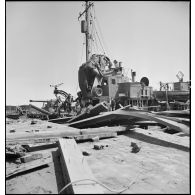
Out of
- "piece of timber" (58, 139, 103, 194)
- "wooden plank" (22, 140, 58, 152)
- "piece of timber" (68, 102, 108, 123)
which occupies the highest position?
"piece of timber" (68, 102, 108, 123)

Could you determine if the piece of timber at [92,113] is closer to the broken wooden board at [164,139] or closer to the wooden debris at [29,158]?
the broken wooden board at [164,139]

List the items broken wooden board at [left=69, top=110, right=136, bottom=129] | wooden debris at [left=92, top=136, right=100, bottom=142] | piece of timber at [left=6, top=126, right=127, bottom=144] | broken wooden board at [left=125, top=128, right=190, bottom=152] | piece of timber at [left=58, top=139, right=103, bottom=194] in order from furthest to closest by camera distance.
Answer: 1. broken wooden board at [left=69, top=110, right=136, bottom=129]
2. wooden debris at [left=92, top=136, right=100, bottom=142]
3. piece of timber at [left=6, top=126, right=127, bottom=144]
4. broken wooden board at [left=125, top=128, right=190, bottom=152]
5. piece of timber at [left=58, top=139, right=103, bottom=194]

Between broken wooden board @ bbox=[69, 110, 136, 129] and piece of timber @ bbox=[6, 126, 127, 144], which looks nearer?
piece of timber @ bbox=[6, 126, 127, 144]

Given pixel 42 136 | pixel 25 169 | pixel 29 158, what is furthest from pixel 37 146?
pixel 25 169

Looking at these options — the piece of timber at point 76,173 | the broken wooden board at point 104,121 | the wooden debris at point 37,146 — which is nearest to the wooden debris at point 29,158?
the piece of timber at point 76,173

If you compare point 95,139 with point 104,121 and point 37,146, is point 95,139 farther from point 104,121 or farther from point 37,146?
point 104,121

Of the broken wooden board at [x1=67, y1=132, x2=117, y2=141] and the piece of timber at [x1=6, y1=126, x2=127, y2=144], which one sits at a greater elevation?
the piece of timber at [x1=6, y1=126, x2=127, y2=144]

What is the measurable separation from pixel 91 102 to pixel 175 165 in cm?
1532

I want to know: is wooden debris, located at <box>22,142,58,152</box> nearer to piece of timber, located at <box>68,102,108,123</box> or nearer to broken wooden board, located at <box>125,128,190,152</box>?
broken wooden board, located at <box>125,128,190,152</box>

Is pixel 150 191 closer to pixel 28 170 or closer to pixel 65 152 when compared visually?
pixel 65 152

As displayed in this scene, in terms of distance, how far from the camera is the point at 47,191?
256cm

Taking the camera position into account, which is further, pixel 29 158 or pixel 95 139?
pixel 95 139

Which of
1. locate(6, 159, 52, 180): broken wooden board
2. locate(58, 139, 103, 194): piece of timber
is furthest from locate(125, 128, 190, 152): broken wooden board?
locate(6, 159, 52, 180): broken wooden board

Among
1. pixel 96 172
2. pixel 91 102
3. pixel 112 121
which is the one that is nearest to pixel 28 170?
pixel 96 172
